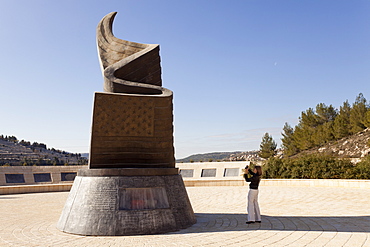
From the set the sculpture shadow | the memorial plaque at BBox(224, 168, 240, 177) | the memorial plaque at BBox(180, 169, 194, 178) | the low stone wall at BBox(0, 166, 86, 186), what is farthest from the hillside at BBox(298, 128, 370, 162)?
the sculpture shadow

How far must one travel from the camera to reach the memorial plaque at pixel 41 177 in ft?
83.3

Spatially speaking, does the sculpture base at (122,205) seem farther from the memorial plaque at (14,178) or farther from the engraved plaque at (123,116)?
the memorial plaque at (14,178)

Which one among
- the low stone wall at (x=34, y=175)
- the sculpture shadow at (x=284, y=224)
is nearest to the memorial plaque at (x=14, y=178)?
the low stone wall at (x=34, y=175)

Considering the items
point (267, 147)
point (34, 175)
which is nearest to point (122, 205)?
point (34, 175)

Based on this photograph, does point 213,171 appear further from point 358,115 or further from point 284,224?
point 358,115

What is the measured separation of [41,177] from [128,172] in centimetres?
2013

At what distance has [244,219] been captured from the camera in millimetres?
9859

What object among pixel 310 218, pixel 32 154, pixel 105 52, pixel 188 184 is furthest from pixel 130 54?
pixel 32 154

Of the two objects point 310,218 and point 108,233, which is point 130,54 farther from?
point 310,218

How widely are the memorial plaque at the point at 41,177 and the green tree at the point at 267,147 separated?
38968 mm

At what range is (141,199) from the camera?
831cm

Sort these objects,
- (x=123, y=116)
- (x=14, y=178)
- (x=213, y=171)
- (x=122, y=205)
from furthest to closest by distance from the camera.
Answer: (x=213, y=171)
(x=14, y=178)
(x=123, y=116)
(x=122, y=205)

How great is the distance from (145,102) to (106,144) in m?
1.62

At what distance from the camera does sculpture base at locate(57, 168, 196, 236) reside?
785 cm
